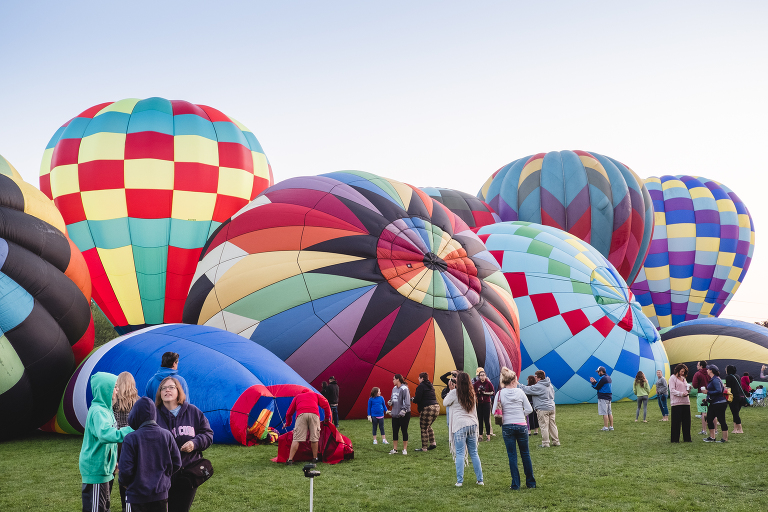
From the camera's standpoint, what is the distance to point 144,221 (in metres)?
13.7

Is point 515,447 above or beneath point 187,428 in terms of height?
beneath

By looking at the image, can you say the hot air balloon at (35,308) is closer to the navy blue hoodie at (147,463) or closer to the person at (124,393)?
the person at (124,393)

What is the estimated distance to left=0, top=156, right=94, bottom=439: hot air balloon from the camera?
345 inches

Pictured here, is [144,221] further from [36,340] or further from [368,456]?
[368,456]

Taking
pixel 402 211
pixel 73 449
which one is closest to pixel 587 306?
pixel 402 211

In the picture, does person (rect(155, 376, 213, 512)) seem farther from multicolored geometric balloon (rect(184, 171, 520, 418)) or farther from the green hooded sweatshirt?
multicolored geometric balloon (rect(184, 171, 520, 418))

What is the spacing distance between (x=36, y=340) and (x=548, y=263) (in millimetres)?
10601

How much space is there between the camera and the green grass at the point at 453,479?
5250 mm

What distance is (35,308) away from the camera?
9.10m

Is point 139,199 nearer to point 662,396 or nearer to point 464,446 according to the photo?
point 464,446

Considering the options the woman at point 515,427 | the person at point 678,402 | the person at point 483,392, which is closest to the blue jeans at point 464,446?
the woman at point 515,427

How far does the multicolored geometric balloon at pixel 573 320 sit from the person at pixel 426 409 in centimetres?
631

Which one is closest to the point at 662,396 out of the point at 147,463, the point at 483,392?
the point at 483,392

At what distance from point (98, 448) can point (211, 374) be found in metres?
4.14
